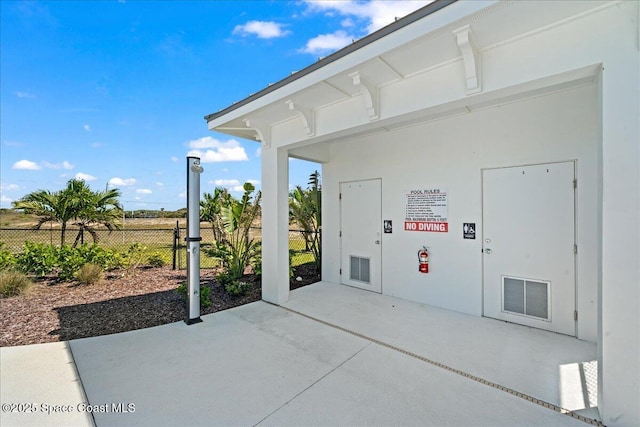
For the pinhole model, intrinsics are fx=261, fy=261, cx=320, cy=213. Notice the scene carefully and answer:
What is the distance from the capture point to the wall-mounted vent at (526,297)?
376 cm

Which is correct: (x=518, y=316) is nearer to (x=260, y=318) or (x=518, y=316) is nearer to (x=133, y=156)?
(x=260, y=318)

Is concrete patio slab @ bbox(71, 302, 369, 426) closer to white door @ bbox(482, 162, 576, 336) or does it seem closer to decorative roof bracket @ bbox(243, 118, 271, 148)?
white door @ bbox(482, 162, 576, 336)

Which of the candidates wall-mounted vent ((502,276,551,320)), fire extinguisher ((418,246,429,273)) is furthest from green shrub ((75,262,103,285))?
wall-mounted vent ((502,276,551,320))

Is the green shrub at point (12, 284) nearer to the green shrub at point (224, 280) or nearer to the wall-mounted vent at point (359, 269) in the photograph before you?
the green shrub at point (224, 280)

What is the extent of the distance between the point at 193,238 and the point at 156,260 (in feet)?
14.9

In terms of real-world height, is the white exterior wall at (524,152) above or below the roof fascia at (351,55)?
below

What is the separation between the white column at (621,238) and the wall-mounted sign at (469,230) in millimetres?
2296

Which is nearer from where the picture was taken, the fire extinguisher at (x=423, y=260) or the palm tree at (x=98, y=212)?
the fire extinguisher at (x=423, y=260)

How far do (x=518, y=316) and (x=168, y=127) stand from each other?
533 inches

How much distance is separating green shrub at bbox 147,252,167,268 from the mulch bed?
905 mm

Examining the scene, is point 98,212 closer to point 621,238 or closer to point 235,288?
point 235,288

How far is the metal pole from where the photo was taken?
13.6 feet

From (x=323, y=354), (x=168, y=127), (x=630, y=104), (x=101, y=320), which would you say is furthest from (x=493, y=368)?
(x=168, y=127)

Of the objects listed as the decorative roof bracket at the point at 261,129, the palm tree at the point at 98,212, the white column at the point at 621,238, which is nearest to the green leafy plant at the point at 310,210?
the decorative roof bracket at the point at 261,129
